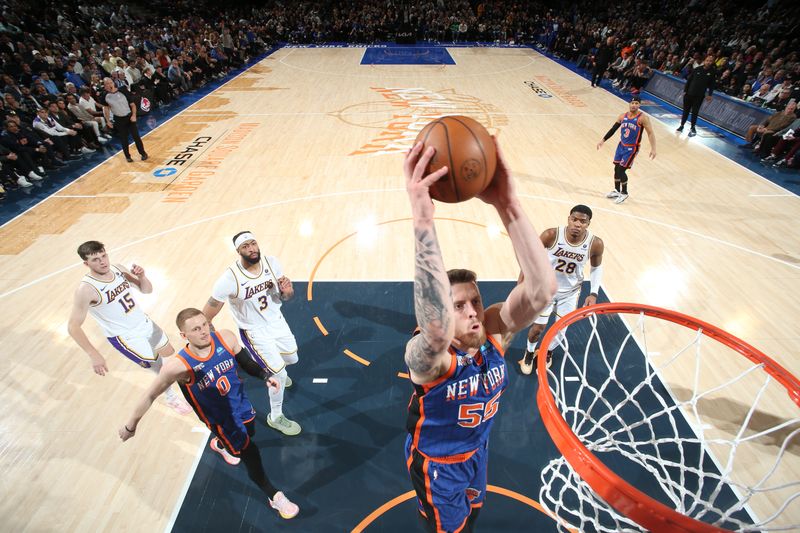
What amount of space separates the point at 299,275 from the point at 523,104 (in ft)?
35.5

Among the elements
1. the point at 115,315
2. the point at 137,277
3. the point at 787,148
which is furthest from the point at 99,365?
the point at 787,148

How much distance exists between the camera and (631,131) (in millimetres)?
7492

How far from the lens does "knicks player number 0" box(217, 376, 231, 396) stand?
3043 mm

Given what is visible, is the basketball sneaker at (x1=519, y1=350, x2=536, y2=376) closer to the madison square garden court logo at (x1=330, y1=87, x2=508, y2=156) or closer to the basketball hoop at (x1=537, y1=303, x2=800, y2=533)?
the basketball hoop at (x1=537, y1=303, x2=800, y2=533)

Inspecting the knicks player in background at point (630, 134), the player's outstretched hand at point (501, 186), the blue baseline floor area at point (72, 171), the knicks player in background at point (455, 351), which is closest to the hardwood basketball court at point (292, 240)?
the blue baseline floor area at point (72, 171)

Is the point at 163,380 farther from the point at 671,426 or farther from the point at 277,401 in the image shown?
the point at 671,426

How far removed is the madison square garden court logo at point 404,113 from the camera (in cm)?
1095

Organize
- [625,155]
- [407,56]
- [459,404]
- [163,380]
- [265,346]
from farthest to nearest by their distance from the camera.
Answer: [407,56] < [625,155] < [265,346] < [163,380] < [459,404]

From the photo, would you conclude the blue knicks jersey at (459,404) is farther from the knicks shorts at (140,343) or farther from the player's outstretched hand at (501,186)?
the knicks shorts at (140,343)

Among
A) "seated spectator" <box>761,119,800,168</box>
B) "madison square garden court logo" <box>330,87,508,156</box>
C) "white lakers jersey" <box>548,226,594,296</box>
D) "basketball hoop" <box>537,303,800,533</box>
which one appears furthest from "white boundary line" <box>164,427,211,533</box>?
"seated spectator" <box>761,119,800,168</box>

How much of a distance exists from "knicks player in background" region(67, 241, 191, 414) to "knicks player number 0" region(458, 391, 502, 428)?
10.7ft

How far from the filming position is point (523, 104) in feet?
45.8

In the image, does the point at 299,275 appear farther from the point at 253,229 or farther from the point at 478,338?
the point at 478,338

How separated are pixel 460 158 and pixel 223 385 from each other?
2385 millimetres
